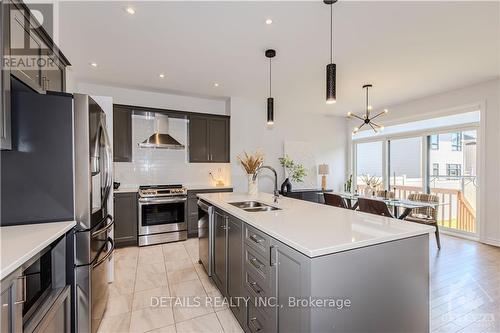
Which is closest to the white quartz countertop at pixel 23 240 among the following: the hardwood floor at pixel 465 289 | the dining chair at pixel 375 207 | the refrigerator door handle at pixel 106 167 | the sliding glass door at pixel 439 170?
the refrigerator door handle at pixel 106 167

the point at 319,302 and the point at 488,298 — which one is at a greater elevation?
the point at 319,302

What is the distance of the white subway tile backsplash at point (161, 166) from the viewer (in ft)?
14.7

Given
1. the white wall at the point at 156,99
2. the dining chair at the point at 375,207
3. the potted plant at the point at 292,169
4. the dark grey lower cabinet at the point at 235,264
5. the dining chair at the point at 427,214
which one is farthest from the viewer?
the potted plant at the point at 292,169

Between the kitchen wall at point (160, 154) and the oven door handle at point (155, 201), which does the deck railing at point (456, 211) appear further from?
the oven door handle at point (155, 201)

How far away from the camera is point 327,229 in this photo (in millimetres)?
1559

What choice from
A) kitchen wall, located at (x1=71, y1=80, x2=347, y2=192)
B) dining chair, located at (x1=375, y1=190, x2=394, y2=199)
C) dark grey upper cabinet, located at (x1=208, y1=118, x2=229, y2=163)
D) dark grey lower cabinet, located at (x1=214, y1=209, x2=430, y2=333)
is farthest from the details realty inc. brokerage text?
dining chair, located at (x1=375, y1=190, x2=394, y2=199)

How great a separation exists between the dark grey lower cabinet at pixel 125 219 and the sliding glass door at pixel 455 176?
5.57 m

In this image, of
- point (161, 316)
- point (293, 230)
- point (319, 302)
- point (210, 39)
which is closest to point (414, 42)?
point (210, 39)

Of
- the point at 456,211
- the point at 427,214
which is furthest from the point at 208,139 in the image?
the point at 456,211

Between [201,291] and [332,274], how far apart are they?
1795 millimetres

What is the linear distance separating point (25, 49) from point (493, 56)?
Answer: 512cm

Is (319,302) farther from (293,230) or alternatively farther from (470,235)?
(470,235)

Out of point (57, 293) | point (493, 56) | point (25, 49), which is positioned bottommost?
point (57, 293)

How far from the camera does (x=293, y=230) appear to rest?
152 cm
